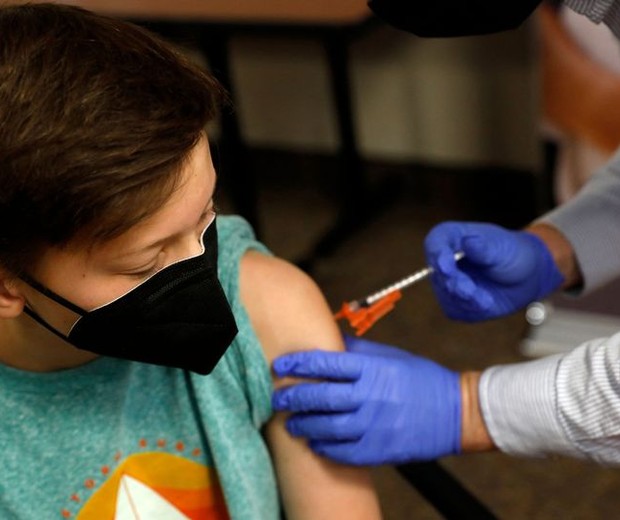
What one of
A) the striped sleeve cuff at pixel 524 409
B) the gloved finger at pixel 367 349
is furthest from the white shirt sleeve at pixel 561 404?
the gloved finger at pixel 367 349

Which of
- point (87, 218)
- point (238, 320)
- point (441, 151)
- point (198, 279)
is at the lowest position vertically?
point (441, 151)

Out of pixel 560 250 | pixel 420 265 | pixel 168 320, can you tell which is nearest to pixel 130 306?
pixel 168 320

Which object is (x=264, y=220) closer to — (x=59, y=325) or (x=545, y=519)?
(x=545, y=519)

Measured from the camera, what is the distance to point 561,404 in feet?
4.01

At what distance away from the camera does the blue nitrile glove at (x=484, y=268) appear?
4.94 ft

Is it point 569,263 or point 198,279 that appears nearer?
point 198,279

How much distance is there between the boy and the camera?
88 centimetres

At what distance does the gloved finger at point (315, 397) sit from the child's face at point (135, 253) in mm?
252

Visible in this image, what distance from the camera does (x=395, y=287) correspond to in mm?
1417

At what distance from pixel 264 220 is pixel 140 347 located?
2598mm

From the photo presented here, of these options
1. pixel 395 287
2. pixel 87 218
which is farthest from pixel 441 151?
pixel 87 218

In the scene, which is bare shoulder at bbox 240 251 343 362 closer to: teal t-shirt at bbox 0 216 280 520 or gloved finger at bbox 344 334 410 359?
teal t-shirt at bbox 0 216 280 520

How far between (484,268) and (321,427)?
507mm

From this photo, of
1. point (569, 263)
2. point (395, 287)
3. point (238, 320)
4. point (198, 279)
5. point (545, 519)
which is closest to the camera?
point (198, 279)
